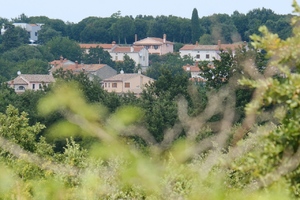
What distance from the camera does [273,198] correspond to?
345cm

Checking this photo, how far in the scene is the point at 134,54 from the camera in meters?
85.8

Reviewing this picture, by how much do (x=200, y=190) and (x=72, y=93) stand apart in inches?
38.4

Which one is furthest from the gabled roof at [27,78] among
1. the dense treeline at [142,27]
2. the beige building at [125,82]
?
the dense treeline at [142,27]

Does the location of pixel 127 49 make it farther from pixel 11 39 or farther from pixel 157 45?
pixel 11 39

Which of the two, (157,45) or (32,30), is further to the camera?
(32,30)

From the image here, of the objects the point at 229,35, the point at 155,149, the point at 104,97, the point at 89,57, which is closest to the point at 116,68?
the point at 89,57

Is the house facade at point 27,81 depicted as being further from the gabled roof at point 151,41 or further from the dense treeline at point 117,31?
the gabled roof at point 151,41

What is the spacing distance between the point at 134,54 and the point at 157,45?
6843mm

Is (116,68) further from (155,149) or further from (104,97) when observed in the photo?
(155,149)

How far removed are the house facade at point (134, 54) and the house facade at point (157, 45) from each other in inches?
178

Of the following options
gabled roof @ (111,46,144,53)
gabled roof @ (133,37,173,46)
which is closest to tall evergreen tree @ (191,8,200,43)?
gabled roof @ (133,37,173,46)

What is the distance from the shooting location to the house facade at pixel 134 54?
85188mm

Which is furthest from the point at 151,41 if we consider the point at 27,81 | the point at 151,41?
the point at 27,81

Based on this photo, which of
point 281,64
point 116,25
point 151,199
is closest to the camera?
point 281,64
